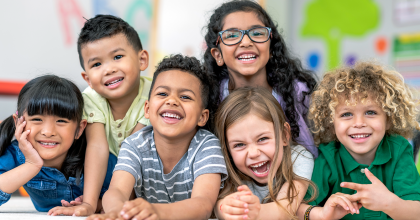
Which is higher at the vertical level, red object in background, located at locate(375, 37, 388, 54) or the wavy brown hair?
red object in background, located at locate(375, 37, 388, 54)

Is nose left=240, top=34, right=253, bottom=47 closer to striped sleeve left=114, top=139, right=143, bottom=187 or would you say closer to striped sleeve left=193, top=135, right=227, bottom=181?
striped sleeve left=193, top=135, right=227, bottom=181

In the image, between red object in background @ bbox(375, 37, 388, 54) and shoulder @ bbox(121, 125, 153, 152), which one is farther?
red object in background @ bbox(375, 37, 388, 54)

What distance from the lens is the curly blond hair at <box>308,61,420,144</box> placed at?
1.46m

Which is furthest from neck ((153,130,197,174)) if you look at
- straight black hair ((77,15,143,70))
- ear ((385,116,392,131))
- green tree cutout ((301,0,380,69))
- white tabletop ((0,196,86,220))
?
green tree cutout ((301,0,380,69))

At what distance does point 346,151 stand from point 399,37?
3107 millimetres

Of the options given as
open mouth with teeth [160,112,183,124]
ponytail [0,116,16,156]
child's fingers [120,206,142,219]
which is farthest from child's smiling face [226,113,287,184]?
ponytail [0,116,16,156]

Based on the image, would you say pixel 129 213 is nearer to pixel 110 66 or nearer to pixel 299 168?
pixel 299 168

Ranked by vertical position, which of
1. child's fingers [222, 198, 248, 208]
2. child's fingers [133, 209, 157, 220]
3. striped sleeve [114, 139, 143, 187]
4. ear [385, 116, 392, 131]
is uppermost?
ear [385, 116, 392, 131]

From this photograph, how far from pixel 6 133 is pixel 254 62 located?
118 cm

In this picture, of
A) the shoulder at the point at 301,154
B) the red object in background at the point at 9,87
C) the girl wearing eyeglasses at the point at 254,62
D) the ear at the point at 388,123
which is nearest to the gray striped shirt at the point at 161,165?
the girl wearing eyeglasses at the point at 254,62

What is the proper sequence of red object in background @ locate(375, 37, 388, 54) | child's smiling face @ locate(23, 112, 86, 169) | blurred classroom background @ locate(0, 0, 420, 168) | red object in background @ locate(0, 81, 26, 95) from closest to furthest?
child's smiling face @ locate(23, 112, 86, 169), red object in background @ locate(0, 81, 26, 95), blurred classroom background @ locate(0, 0, 420, 168), red object in background @ locate(375, 37, 388, 54)

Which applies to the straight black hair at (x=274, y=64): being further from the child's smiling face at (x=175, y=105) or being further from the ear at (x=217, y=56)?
the child's smiling face at (x=175, y=105)

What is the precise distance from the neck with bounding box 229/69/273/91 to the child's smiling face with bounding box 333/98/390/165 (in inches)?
19.6

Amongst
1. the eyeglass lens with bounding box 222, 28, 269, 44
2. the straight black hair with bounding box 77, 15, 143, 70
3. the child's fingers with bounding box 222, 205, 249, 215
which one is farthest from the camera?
the eyeglass lens with bounding box 222, 28, 269, 44
